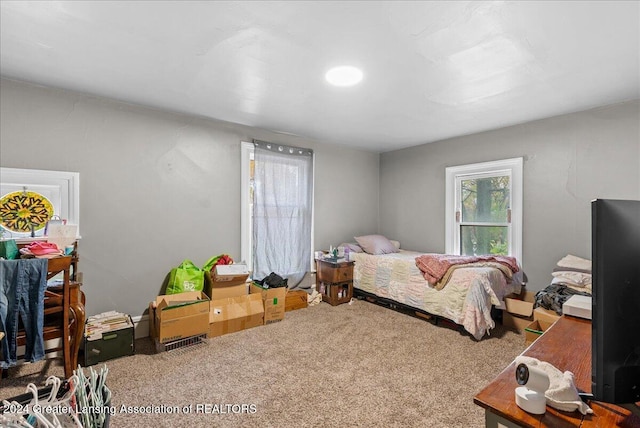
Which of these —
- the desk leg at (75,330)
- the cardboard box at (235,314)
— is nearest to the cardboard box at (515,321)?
the cardboard box at (235,314)

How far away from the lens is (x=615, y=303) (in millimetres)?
661

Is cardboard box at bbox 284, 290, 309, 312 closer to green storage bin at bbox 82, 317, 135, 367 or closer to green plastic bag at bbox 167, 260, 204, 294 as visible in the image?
green plastic bag at bbox 167, 260, 204, 294

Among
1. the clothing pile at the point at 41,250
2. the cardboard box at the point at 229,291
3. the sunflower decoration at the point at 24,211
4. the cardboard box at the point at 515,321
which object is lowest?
the cardboard box at the point at 515,321

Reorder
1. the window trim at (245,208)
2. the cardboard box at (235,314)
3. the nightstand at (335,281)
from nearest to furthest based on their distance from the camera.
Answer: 1. the cardboard box at (235,314)
2. the window trim at (245,208)
3. the nightstand at (335,281)

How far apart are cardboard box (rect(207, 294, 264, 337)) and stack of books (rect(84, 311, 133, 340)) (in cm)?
70

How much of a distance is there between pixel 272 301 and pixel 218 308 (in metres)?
0.58

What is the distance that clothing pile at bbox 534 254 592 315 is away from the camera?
8.40 ft

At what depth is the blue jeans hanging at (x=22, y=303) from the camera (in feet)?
5.70

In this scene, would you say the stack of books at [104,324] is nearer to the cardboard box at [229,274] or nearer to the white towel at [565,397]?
the cardboard box at [229,274]

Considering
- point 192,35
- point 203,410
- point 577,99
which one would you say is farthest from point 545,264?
point 192,35

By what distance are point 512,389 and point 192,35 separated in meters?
2.28

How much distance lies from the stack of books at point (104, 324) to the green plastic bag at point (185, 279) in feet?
1.55

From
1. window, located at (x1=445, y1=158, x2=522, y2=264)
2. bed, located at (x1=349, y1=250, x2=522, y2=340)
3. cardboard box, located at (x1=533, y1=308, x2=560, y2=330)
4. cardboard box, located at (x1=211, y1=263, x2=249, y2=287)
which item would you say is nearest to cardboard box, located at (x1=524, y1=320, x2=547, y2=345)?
cardboard box, located at (x1=533, y1=308, x2=560, y2=330)

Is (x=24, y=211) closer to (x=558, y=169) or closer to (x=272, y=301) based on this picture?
(x=272, y=301)
